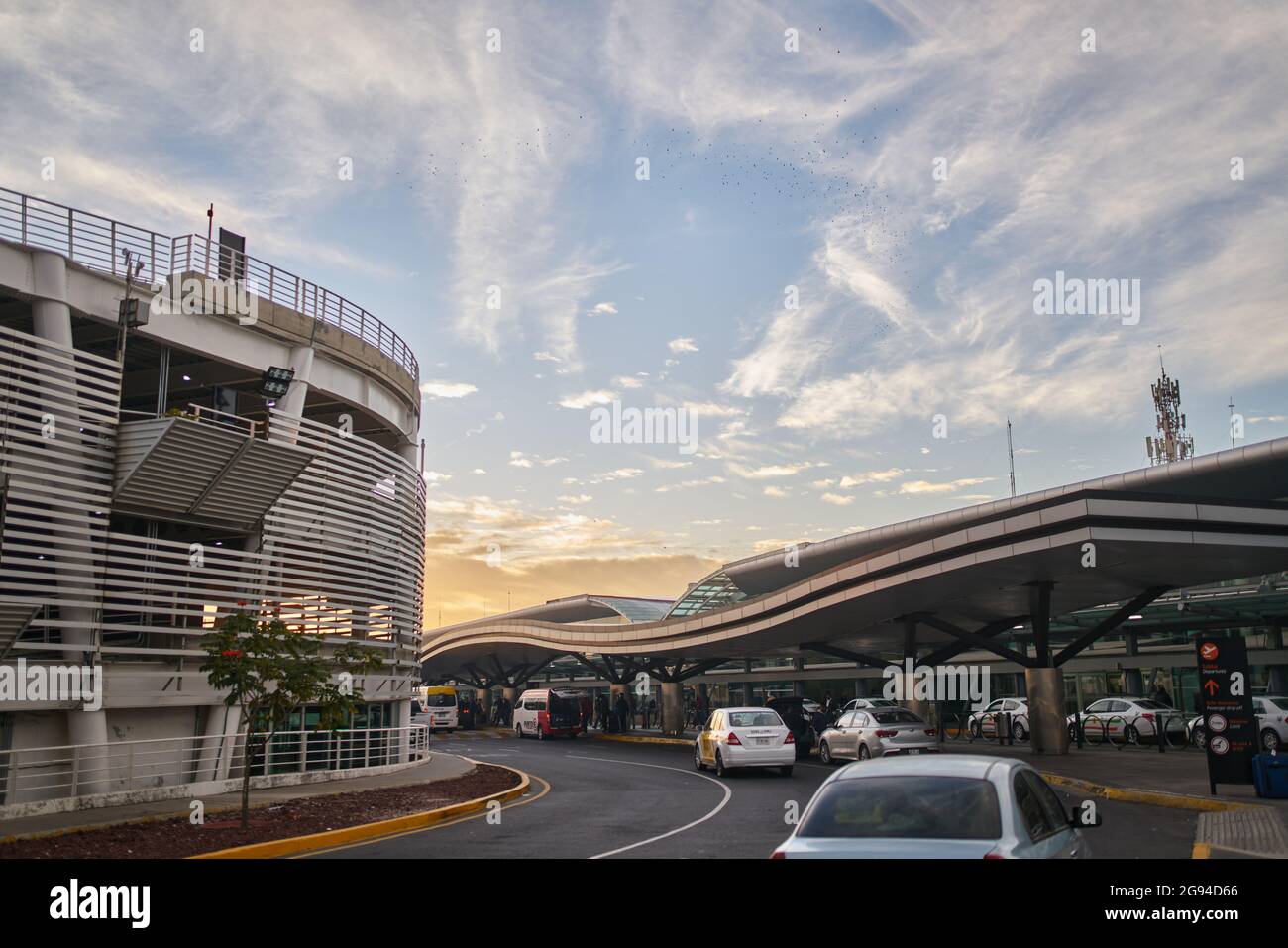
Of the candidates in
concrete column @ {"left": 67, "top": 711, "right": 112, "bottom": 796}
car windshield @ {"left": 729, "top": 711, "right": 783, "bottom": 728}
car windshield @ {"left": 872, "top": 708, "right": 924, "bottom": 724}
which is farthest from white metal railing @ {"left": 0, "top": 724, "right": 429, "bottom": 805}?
car windshield @ {"left": 872, "top": 708, "right": 924, "bottom": 724}

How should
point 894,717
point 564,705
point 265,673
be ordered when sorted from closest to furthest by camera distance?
point 265,673
point 894,717
point 564,705

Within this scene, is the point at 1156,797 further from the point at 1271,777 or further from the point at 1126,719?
the point at 1126,719

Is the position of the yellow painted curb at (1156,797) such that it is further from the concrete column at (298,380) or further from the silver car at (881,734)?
the concrete column at (298,380)

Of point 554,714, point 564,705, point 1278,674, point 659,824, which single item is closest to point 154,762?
point 659,824

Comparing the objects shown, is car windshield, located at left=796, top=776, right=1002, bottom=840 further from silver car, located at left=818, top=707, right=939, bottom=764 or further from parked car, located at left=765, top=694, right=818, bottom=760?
parked car, located at left=765, top=694, right=818, bottom=760

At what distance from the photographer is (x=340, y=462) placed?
81.1 feet

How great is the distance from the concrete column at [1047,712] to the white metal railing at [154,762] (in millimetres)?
18489

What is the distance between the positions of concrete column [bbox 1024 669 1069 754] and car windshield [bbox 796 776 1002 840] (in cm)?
2576

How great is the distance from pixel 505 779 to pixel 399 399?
11412mm

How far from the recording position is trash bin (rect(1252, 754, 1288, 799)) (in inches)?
651

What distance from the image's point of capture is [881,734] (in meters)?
25.7

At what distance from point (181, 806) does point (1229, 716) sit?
17896 mm
